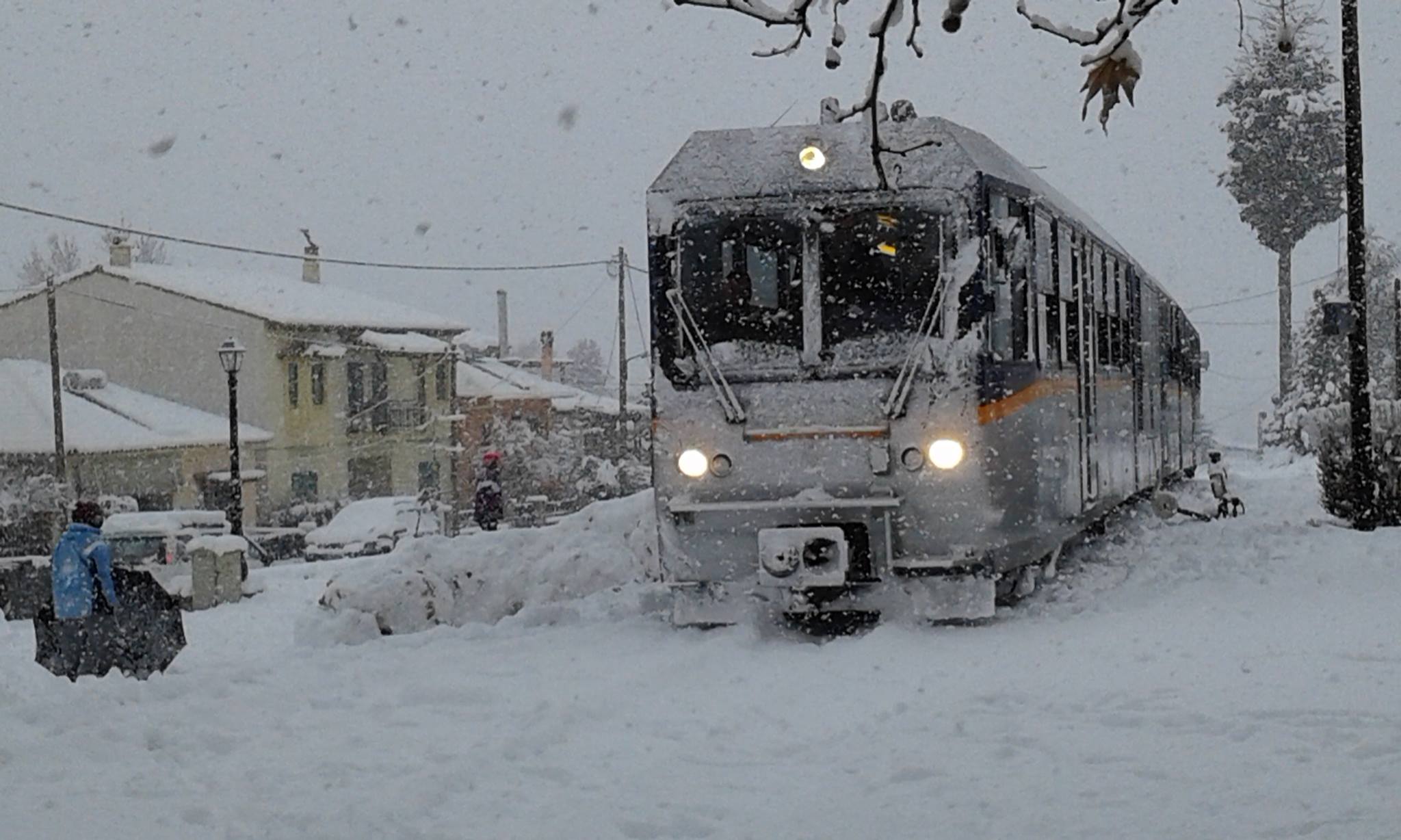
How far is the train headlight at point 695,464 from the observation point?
9.98 meters

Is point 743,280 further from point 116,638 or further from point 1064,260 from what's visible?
point 116,638

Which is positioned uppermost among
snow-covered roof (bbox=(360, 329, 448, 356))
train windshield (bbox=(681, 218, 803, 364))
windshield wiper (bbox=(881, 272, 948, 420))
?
snow-covered roof (bbox=(360, 329, 448, 356))

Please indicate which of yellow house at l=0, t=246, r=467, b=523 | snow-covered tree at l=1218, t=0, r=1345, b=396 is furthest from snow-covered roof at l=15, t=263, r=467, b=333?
snow-covered tree at l=1218, t=0, r=1345, b=396

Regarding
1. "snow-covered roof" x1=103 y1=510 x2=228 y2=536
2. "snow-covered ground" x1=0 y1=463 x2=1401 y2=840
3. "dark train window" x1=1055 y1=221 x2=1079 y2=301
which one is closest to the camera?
"snow-covered ground" x1=0 y1=463 x2=1401 y2=840

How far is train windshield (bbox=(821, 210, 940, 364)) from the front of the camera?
32.2 ft

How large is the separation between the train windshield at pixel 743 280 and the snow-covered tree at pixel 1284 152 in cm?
3727

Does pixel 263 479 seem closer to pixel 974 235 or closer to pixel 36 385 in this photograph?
pixel 36 385

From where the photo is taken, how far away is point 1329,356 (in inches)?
1811

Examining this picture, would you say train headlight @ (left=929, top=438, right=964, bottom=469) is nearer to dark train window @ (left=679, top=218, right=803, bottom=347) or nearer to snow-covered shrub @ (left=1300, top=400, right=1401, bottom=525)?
dark train window @ (left=679, top=218, right=803, bottom=347)

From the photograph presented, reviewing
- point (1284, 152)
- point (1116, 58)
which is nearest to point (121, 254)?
point (1284, 152)

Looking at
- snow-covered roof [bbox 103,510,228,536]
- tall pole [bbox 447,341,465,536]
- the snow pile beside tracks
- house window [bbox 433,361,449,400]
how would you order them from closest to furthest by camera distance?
1. the snow pile beside tracks
2. snow-covered roof [bbox 103,510,228,536]
3. tall pole [bbox 447,341,465,536]
4. house window [bbox 433,361,449,400]

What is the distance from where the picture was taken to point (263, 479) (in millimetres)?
40750

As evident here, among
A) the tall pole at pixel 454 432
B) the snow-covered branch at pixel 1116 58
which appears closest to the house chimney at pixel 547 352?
the tall pole at pixel 454 432

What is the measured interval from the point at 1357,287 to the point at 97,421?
3082 centimetres
